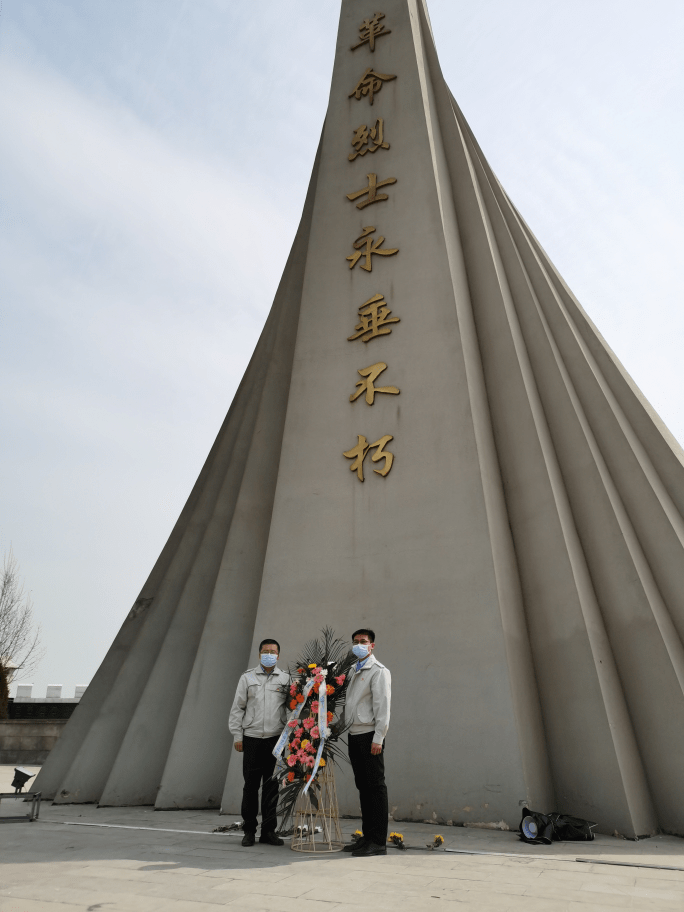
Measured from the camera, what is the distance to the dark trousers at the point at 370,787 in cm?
404

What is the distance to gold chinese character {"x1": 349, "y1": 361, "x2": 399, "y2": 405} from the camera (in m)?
7.41

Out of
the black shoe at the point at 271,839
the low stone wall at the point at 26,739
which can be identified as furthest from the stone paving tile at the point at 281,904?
the low stone wall at the point at 26,739

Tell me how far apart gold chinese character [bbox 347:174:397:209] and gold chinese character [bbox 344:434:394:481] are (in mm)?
3367

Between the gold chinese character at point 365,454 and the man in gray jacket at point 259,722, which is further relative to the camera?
the gold chinese character at point 365,454

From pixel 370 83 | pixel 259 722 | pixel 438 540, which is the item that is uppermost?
pixel 370 83

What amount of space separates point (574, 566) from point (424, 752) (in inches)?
80.3

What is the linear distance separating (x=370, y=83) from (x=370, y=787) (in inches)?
367

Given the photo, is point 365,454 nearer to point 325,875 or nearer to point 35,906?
point 325,875

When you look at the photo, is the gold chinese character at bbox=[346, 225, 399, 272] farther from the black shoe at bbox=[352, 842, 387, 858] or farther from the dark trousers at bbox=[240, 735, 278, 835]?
the black shoe at bbox=[352, 842, 387, 858]

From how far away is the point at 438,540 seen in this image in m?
6.32

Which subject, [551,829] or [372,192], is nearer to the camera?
[551,829]

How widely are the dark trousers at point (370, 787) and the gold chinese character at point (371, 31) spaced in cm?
988

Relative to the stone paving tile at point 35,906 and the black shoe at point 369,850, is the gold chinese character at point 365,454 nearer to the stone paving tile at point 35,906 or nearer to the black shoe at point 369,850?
the black shoe at point 369,850

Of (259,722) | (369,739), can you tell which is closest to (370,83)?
(259,722)
